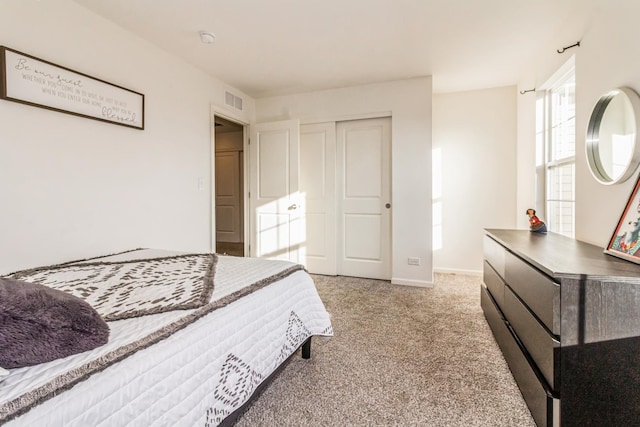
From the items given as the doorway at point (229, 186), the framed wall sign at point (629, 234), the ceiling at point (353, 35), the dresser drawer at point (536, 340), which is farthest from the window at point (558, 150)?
the doorway at point (229, 186)

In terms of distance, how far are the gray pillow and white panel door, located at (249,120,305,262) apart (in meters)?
3.09

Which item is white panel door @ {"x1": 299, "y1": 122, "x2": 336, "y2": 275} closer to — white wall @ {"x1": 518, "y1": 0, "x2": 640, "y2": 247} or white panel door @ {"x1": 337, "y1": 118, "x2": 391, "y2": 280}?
white panel door @ {"x1": 337, "y1": 118, "x2": 391, "y2": 280}

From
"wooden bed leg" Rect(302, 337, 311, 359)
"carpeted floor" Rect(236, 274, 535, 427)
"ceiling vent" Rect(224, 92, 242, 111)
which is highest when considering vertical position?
"ceiling vent" Rect(224, 92, 242, 111)

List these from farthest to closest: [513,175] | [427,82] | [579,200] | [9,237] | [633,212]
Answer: [513,175] → [427,82] → [579,200] → [9,237] → [633,212]

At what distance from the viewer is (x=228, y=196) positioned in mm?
6113

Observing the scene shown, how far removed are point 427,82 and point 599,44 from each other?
1.73 m

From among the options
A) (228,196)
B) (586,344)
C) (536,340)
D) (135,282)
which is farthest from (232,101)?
(586,344)

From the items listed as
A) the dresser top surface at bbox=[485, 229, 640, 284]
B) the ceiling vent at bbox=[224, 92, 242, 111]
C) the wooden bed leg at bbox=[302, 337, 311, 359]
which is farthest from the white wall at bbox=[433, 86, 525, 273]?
the wooden bed leg at bbox=[302, 337, 311, 359]

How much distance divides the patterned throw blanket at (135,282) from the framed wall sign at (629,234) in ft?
6.22

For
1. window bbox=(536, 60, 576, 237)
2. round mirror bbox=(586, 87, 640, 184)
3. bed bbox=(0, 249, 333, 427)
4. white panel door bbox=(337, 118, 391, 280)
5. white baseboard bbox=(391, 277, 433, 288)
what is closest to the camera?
bed bbox=(0, 249, 333, 427)

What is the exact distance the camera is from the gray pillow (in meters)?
0.72

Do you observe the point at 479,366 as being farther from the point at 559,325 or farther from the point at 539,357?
the point at 559,325

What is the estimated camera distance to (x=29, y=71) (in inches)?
72.9

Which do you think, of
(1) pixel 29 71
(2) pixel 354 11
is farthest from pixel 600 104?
(1) pixel 29 71
